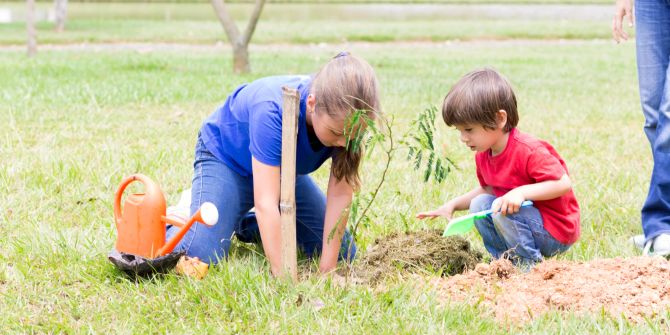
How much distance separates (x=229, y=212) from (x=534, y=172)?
115 centimetres

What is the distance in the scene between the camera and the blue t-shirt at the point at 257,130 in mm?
2904

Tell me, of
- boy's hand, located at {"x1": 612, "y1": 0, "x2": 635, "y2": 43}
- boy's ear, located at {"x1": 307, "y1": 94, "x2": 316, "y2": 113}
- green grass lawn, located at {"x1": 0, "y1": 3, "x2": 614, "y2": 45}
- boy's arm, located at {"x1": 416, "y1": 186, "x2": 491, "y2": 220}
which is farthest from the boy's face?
green grass lawn, located at {"x1": 0, "y1": 3, "x2": 614, "y2": 45}

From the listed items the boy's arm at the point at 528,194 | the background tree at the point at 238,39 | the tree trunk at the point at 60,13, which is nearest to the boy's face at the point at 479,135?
the boy's arm at the point at 528,194

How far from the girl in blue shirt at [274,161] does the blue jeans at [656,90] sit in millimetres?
1301

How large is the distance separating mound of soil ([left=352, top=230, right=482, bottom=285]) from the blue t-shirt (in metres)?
0.41

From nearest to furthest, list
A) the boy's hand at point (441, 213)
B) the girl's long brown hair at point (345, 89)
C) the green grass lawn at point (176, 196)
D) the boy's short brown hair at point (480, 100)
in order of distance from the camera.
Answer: the green grass lawn at point (176, 196) → the girl's long brown hair at point (345, 89) → the boy's short brown hair at point (480, 100) → the boy's hand at point (441, 213)

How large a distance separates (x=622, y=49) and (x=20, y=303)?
14.4m

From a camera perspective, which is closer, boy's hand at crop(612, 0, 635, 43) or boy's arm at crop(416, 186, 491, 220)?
boy's arm at crop(416, 186, 491, 220)

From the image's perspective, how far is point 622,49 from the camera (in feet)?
50.8

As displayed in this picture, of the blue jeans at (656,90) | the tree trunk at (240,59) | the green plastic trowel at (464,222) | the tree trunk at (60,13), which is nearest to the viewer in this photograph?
the green plastic trowel at (464,222)

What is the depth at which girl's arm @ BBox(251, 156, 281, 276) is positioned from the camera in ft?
9.46

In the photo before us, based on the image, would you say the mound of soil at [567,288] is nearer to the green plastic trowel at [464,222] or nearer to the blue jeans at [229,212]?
the green plastic trowel at [464,222]

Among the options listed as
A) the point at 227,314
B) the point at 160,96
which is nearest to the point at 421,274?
the point at 227,314

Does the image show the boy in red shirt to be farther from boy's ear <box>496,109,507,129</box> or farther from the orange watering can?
the orange watering can
